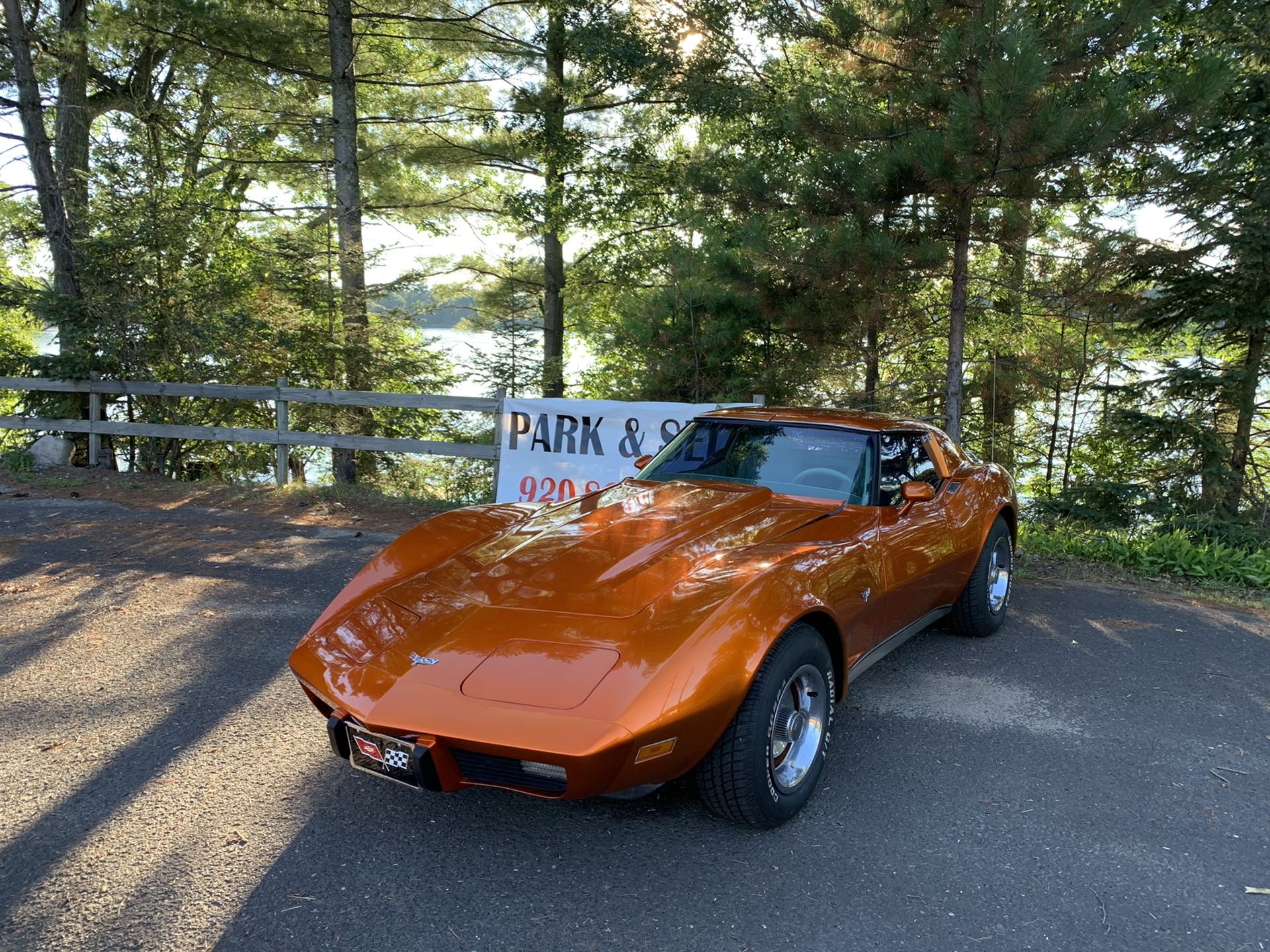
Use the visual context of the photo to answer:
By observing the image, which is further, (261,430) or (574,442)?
(261,430)

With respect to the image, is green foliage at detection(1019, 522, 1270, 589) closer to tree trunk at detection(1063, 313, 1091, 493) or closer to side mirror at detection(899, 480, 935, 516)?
tree trunk at detection(1063, 313, 1091, 493)

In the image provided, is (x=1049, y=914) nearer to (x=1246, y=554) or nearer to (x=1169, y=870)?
(x=1169, y=870)

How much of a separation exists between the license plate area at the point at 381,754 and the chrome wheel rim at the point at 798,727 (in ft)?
4.08

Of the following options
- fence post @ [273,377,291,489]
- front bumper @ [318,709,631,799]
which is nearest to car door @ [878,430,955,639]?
front bumper @ [318,709,631,799]

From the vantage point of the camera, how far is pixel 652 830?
2.84m

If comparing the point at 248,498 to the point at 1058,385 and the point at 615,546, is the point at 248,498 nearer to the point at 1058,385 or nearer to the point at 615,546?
the point at 615,546

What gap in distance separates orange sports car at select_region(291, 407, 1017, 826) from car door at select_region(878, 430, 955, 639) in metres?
0.02

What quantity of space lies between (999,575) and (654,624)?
342 cm

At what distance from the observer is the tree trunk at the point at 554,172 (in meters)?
13.1

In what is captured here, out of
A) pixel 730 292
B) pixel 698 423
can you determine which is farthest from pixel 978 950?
pixel 730 292

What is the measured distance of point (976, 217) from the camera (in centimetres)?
834

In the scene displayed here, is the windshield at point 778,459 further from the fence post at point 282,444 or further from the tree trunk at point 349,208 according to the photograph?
the tree trunk at point 349,208

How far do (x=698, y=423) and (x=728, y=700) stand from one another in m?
2.36

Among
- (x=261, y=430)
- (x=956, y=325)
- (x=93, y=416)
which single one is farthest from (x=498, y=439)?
(x=93, y=416)
